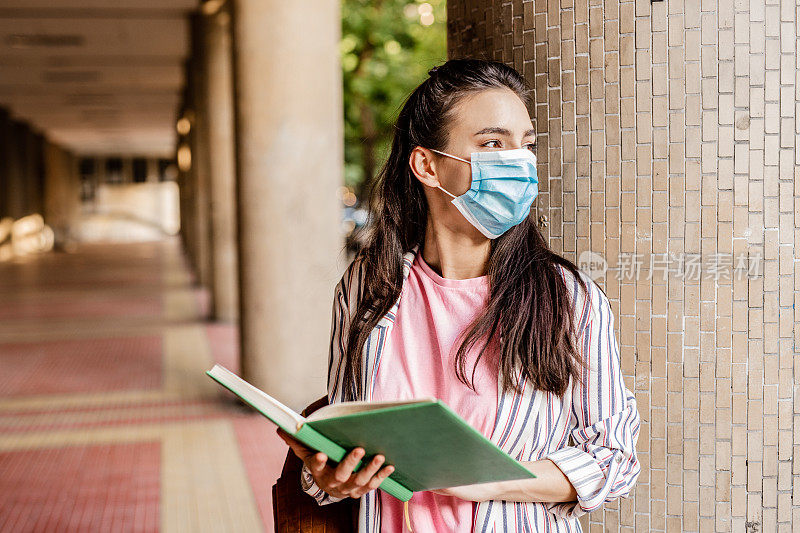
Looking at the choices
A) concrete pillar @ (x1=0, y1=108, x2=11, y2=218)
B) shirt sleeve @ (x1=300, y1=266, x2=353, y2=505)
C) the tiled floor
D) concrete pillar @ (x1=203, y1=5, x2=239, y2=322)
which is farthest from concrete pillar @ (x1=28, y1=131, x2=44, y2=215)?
shirt sleeve @ (x1=300, y1=266, x2=353, y2=505)

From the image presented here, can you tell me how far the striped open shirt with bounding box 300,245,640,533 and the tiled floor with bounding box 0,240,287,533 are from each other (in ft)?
10.4

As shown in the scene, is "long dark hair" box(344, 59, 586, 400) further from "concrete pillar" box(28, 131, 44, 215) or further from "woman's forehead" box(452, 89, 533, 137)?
"concrete pillar" box(28, 131, 44, 215)

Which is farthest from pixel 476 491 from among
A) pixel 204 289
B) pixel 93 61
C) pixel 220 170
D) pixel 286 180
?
pixel 93 61

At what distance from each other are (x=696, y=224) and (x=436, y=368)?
689 millimetres

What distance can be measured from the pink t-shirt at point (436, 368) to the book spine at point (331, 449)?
0.40ft

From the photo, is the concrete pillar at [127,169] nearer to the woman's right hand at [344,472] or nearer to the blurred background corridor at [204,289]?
the blurred background corridor at [204,289]

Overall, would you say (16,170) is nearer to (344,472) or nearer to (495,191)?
(495,191)

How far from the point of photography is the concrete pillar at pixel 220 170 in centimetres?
1183

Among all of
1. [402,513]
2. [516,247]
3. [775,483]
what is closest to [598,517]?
[775,483]

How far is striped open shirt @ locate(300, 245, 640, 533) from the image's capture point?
5.17 ft

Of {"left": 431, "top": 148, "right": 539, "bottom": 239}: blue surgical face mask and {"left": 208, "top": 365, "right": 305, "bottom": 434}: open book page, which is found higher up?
{"left": 431, "top": 148, "right": 539, "bottom": 239}: blue surgical face mask

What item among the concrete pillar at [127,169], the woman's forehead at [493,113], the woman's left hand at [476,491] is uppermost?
the concrete pillar at [127,169]

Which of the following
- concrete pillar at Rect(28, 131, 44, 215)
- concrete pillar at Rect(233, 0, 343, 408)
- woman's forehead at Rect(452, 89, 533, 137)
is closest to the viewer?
woman's forehead at Rect(452, 89, 533, 137)

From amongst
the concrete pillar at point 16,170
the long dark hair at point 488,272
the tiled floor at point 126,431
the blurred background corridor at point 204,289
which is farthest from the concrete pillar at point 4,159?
the long dark hair at point 488,272
